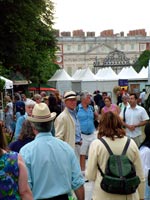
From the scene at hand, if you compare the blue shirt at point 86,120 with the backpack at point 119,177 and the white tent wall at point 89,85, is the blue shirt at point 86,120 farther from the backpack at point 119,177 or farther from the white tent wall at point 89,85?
the white tent wall at point 89,85

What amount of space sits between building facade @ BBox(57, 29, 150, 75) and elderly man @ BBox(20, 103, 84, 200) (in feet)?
467

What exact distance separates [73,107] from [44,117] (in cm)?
451

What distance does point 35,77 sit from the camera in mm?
53219

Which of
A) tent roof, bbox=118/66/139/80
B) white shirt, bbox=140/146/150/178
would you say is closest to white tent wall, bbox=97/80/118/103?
tent roof, bbox=118/66/139/80

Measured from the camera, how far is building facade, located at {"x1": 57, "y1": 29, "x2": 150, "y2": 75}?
153 m

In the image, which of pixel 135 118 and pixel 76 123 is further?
pixel 135 118

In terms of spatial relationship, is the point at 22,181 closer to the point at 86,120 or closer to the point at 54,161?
the point at 54,161

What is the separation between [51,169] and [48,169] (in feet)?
0.08

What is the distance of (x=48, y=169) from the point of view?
4.67m

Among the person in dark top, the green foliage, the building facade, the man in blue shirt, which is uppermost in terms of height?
the building facade

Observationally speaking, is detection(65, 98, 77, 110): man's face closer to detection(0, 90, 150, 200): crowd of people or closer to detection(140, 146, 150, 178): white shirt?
detection(0, 90, 150, 200): crowd of people

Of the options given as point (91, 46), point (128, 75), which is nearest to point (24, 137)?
point (128, 75)

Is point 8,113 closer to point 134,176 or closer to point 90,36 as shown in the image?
point 134,176

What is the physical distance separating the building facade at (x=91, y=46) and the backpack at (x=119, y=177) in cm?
14198
